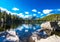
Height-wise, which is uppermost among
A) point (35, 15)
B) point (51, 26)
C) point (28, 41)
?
point (35, 15)

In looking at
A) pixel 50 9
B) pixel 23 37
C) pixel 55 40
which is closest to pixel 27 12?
pixel 50 9

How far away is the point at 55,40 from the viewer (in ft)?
3.07

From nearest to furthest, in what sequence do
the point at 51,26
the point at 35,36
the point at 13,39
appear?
1. the point at 13,39
2. the point at 35,36
3. the point at 51,26

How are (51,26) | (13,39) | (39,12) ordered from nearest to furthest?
1. (13,39)
2. (39,12)
3. (51,26)

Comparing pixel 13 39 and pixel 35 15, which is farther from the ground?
pixel 35 15

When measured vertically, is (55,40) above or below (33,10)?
below

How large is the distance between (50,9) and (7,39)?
53cm

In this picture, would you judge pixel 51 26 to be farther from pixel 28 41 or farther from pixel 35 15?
pixel 28 41

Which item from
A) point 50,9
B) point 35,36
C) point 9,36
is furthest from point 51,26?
point 9,36

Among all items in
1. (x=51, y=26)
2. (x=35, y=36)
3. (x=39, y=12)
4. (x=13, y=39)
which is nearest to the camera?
(x=13, y=39)

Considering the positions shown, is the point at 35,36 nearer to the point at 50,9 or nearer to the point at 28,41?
the point at 28,41

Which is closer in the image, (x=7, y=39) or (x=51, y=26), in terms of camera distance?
(x=7, y=39)

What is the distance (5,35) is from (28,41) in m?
0.18

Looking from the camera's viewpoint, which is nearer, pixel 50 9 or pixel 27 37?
pixel 27 37
